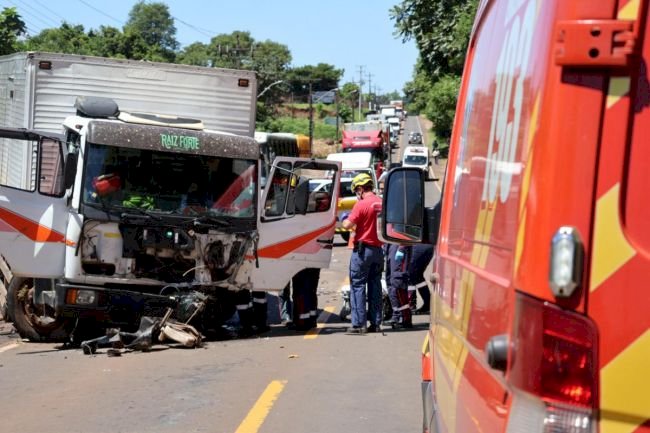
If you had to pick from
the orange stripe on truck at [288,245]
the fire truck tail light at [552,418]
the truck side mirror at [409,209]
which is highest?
the truck side mirror at [409,209]

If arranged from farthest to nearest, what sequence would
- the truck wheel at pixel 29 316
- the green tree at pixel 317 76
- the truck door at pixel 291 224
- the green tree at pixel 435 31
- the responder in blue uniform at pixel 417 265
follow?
the green tree at pixel 317 76 → the green tree at pixel 435 31 → the responder in blue uniform at pixel 417 265 → the truck door at pixel 291 224 → the truck wheel at pixel 29 316

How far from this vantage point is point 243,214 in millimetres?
12156

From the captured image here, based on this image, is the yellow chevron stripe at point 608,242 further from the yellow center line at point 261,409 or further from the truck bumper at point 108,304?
the truck bumper at point 108,304

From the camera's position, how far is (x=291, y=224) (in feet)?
41.5

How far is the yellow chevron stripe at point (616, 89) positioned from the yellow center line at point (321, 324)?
10.3 metres

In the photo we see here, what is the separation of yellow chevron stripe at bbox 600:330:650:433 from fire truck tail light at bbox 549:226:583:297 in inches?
7.4

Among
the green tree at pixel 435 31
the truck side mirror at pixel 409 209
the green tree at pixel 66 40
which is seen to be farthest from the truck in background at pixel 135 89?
the green tree at pixel 66 40

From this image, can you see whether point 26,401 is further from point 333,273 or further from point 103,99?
point 333,273

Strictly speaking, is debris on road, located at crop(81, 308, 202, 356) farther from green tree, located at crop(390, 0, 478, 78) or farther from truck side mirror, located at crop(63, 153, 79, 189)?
green tree, located at crop(390, 0, 478, 78)

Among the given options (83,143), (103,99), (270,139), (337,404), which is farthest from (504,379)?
(270,139)

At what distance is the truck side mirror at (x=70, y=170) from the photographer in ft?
37.1

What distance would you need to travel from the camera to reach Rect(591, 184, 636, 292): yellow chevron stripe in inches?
87.7

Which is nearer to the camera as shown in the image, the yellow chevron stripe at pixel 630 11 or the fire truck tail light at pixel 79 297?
the yellow chevron stripe at pixel 630 11

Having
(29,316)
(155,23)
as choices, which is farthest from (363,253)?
(155,23)
